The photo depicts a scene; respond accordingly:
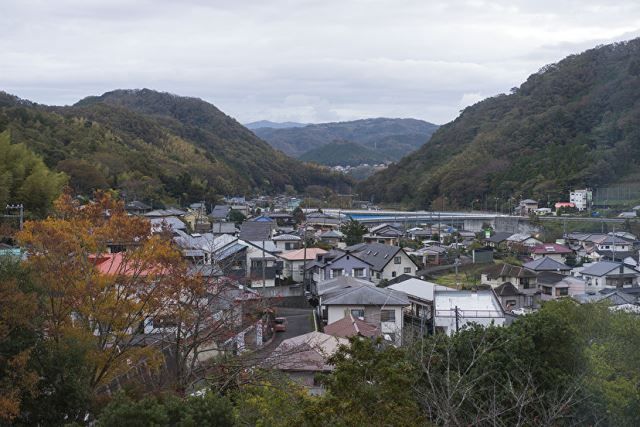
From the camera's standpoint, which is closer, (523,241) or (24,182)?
(24,182)

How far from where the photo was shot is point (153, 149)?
50.9 m

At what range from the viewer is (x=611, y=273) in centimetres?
1786

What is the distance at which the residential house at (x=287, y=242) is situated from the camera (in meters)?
22.1

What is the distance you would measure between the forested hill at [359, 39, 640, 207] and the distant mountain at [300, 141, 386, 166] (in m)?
50.2

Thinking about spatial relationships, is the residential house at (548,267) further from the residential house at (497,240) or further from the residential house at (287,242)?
the residential house at (287,242)

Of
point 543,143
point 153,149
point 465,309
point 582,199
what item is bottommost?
point 465,309

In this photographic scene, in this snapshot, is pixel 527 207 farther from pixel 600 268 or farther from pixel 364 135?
pixel 364 135

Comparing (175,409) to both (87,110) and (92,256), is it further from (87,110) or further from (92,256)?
(87,110)

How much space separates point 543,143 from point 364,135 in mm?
125425

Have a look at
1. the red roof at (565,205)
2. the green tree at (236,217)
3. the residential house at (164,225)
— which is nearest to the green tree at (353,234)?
the residential house at (164,225)

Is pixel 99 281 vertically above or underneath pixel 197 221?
above

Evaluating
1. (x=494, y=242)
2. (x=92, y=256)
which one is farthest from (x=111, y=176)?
(x=92, y=256)

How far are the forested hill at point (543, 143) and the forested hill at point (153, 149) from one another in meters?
11.3

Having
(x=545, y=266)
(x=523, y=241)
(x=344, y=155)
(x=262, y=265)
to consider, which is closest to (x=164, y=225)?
(x=262, y=265)
